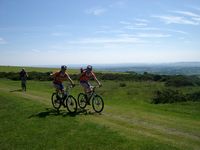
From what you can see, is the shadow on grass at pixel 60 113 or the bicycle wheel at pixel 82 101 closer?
the shadow on grass at pixel 60 113

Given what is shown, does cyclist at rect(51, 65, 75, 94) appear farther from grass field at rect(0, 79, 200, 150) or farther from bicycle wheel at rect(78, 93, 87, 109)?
grass field at rect(0, 79, 200, 150)

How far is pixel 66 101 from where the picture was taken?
17797 millimetres

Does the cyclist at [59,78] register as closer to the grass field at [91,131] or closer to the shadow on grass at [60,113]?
the shadow on grass at [60,113]

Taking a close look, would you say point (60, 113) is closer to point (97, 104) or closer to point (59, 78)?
point (59, 78)

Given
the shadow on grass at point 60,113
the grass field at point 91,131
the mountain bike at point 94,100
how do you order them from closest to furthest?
the grass field at point 91,131, the shadow on grass at point 60,113, the mountain bike at point 94,100

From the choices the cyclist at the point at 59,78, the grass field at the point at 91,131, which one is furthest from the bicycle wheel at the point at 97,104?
the cyclist at the point at 59,78

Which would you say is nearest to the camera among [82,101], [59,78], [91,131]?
Result: [91,131]

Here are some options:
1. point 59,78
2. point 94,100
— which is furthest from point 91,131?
point 59,78

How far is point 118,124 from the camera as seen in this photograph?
14.8 metres

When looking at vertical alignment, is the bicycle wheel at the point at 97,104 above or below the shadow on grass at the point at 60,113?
above

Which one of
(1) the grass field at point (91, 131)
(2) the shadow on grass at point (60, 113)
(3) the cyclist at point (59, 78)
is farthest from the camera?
(3) the cyclist at point (59, 78)

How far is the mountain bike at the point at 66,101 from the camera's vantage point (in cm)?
1778

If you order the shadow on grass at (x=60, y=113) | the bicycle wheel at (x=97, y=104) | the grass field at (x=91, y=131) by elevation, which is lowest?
the grass field at (x=91, y=131)

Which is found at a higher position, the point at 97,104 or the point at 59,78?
the point at 59,78
